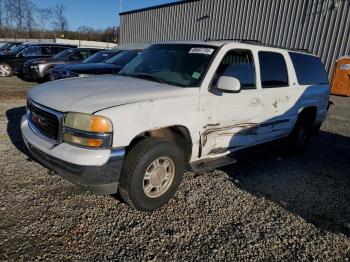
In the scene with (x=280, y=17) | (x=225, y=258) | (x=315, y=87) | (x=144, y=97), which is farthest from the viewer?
(x=280, y=17)

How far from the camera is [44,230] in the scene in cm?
278

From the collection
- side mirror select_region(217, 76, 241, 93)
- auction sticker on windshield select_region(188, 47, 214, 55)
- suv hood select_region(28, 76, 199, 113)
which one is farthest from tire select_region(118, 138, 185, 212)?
auction sticker on windshield select_region(188, 47, 214, 55)

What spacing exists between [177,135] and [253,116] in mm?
1308

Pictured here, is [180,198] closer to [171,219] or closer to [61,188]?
[171,219]

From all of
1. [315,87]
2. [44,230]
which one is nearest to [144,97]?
[44,230]

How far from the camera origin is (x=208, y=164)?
11.9 feet

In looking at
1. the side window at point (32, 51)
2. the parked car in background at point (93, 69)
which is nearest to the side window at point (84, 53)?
the side window at point (32, 51)

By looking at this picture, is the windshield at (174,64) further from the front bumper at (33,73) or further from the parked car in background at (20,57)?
the parked car in background at (20,57)

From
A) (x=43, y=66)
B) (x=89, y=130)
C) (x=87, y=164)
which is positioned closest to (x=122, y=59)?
(x=43, y=66)

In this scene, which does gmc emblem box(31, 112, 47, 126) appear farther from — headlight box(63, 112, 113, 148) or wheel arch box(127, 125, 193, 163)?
wheel arch box(127, 125, 193, 163)

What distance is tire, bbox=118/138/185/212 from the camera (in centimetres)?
289

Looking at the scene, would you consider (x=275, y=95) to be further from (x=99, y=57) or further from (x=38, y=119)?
(x=99, y=57)

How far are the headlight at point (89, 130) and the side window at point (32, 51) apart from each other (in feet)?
43.5

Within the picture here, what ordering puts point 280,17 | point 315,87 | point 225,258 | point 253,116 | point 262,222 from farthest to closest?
point 280,17
point 315,87
point 253,116
point 262,222
point 225,258
